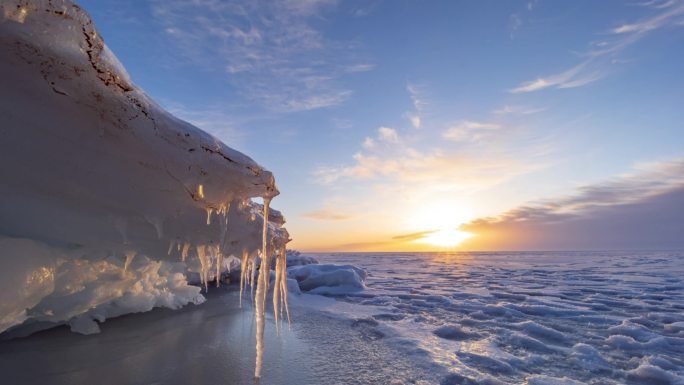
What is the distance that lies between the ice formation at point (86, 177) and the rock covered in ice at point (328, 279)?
7942 mm

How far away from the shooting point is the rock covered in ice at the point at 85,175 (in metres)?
1.91

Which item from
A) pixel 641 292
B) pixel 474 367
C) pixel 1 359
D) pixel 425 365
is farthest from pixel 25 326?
pixel 641 292

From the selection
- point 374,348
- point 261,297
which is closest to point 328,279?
point 374,348

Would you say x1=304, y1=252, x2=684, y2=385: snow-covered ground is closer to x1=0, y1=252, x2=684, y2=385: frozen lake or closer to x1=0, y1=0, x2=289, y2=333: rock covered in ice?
x1=0, y1=252, x2=684, y2=385: frozen lake

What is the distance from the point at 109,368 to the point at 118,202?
179 cm

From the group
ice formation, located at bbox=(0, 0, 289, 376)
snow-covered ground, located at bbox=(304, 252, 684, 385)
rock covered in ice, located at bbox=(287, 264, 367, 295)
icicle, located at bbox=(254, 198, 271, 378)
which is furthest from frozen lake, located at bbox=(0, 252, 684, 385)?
rock covered in ice, located at bbox=(287, 264, 367, 295)

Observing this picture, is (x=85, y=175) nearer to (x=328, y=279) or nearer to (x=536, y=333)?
(x=536, y=333)

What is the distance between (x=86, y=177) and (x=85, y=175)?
3 centimetres

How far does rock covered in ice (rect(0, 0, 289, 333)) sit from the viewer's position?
191 cm

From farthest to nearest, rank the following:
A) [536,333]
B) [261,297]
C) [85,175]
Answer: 1. [536,333]
2. [261,297]
3. [85,175]

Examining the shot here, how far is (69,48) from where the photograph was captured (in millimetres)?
1888

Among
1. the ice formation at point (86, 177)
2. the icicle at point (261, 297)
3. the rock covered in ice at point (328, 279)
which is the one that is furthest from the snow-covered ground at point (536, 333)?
the ice formation at point (86, 177)

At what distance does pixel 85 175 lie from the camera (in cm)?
273

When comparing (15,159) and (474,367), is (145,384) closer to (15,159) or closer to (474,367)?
(15,159)
